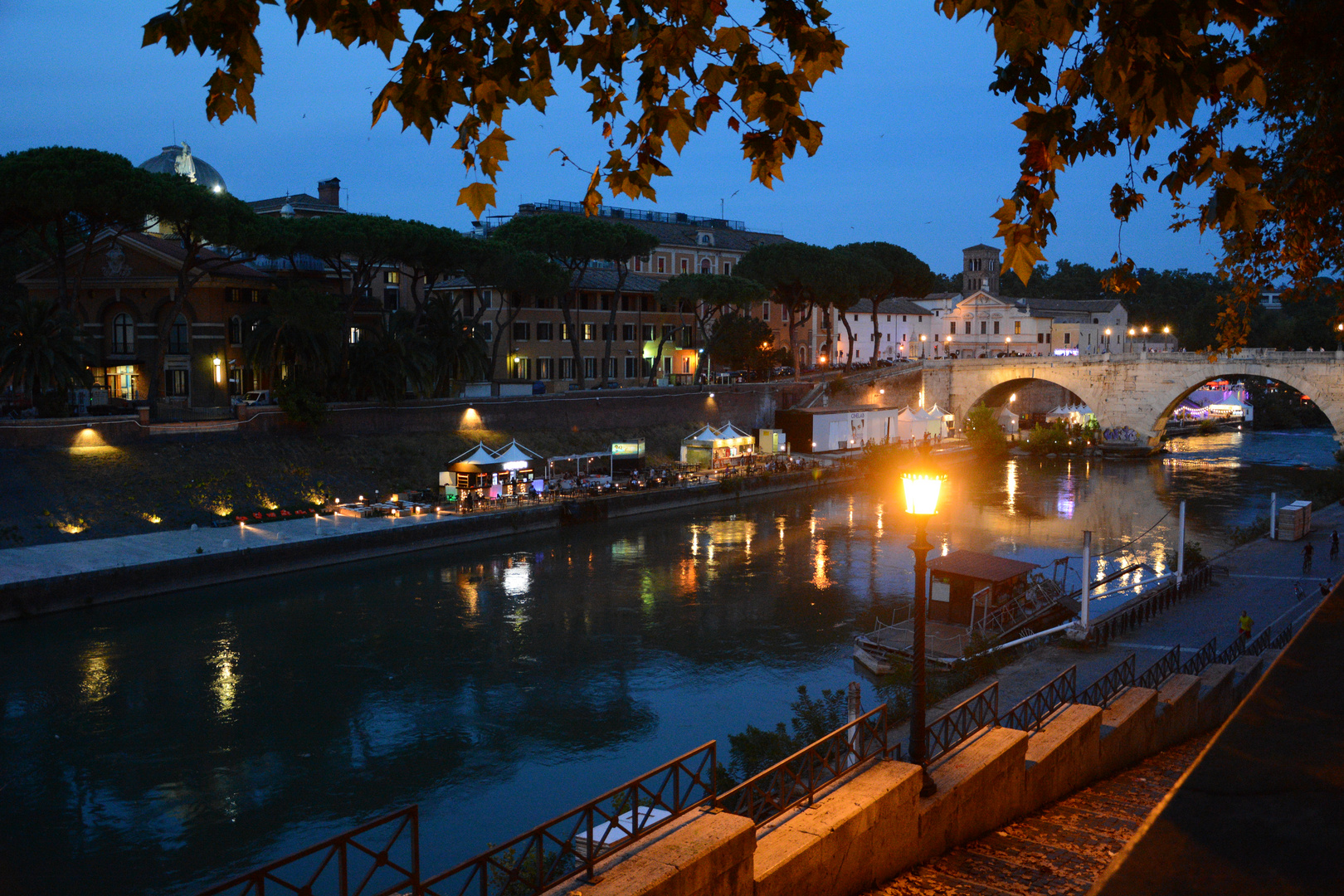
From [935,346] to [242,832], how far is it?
73.6 m

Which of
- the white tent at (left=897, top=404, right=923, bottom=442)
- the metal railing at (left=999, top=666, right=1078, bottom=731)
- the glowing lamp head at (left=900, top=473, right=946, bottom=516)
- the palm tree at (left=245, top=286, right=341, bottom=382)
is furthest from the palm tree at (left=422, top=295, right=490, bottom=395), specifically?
the glowing lamp head at (left=900, top=473, right=946, bottom=516)

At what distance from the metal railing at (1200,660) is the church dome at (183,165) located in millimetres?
43699

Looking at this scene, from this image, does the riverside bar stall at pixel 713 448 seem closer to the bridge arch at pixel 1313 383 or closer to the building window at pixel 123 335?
the building window at pixel 123 335

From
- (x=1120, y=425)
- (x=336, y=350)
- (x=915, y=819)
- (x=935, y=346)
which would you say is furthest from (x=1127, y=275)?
(x=935, y=346)

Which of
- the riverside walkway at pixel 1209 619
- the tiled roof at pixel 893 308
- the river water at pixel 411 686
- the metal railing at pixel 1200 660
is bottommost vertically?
the river water at pixel 411 686

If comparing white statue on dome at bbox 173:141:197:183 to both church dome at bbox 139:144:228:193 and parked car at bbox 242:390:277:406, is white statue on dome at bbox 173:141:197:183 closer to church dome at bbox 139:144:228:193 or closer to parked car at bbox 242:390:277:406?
church dome at bbox 139:144:228:193

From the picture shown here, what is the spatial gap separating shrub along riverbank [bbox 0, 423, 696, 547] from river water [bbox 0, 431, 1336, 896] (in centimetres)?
458

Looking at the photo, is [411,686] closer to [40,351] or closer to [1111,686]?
[1111,686]

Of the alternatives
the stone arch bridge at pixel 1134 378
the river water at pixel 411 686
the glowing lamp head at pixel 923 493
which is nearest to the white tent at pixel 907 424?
the stone arch bridge at pixel 1134 378

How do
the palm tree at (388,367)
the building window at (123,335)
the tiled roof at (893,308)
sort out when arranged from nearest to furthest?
the palm tree at (388,367) → the building window at (123,335) → the tiled roof at (893,308)

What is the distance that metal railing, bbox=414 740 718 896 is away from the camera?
553 centimetres

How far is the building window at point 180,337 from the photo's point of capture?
118 ft

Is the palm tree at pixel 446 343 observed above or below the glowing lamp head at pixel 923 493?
above

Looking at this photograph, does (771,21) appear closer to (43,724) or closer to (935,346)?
(43,724)
